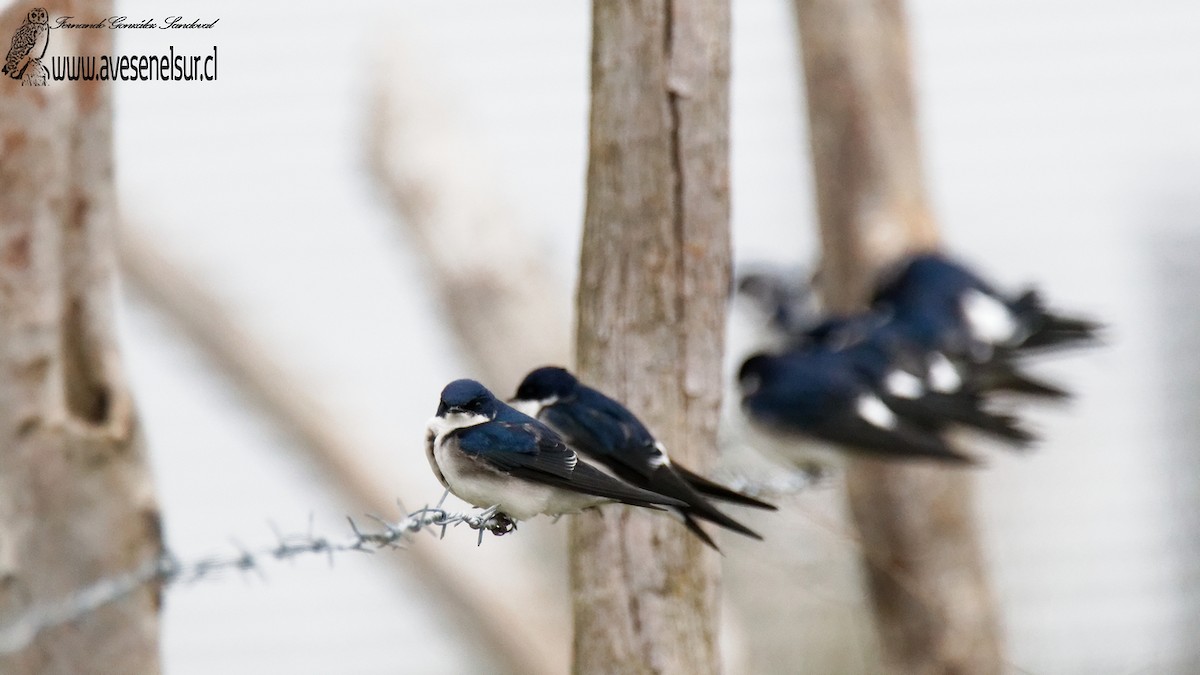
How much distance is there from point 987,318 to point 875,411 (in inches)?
38.2

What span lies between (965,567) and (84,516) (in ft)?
13.7

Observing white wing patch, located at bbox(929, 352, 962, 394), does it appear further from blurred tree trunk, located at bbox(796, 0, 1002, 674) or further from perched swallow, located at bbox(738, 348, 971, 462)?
blurred tree trunk, located at bbox(796, 0, 1002, 674)

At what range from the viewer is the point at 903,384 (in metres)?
4.75

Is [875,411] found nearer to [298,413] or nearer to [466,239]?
[466,239]

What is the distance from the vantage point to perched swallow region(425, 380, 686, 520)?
86.6 inches

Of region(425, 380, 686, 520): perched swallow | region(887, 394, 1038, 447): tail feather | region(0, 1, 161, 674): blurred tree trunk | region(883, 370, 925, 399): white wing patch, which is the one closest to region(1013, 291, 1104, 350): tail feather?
region(883, 370, 925, 399): white wing patch

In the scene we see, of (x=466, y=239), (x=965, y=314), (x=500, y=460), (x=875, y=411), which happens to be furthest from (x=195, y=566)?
(x=466, y=239)

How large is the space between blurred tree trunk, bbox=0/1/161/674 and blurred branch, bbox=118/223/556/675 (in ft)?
13.5

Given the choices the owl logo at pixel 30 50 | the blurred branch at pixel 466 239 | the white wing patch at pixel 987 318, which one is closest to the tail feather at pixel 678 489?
the owl logo at pixel 30 50

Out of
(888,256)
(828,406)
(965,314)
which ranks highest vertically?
(888,256)

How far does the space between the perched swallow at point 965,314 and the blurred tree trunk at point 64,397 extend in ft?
11.3

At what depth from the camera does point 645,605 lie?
2.78m

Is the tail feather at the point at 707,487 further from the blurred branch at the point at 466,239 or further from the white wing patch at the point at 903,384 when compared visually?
the blurred branch at the point at 466,239

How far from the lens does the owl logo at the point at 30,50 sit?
7.55ft
